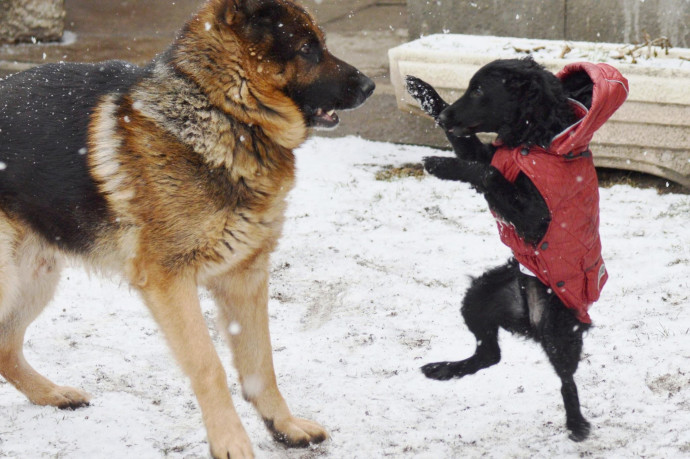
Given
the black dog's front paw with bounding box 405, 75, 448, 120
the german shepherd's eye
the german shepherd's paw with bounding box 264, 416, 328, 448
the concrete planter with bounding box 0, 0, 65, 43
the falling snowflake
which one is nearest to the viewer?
the german shepherd's eye

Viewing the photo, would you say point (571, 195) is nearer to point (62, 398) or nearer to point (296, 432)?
point (296, 432)

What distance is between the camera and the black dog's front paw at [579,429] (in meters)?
3.05

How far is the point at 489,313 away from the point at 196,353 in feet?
4.00

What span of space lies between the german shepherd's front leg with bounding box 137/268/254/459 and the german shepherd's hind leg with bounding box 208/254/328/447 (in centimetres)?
28

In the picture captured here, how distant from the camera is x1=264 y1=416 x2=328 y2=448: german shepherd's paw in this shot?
3.19 meters

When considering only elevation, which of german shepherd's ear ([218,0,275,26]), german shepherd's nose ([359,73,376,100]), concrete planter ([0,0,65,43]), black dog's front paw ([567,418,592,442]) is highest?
german shepherd's ear ([218,0,275,26])

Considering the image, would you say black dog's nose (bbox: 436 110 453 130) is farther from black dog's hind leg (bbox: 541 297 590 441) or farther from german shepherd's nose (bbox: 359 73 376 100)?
black dog's hind leg (bbox: 541 297 590 441)

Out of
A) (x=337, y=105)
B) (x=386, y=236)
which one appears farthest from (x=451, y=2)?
(x=337, y=105)

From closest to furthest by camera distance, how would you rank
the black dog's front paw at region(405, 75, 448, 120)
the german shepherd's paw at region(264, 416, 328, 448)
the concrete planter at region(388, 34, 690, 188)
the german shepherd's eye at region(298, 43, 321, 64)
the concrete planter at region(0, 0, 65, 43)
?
1. the german shepherd's eye at region(298, 43, 321, 64)
2. the german shepherd's paw at region(264, 416, 328, 448)
3. the black dog's front paw at region(405, 75, 448, 120)
4. the concrete planter at region(388, 34, 690, 188)
5. the concrete planter at region(0, 0, 65, 43)

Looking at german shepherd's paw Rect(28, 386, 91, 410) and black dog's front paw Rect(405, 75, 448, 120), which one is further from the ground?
black dog's front paw Rect(405, 75, 448, 120)

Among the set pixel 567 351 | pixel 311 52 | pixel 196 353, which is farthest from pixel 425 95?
pixel 196 353

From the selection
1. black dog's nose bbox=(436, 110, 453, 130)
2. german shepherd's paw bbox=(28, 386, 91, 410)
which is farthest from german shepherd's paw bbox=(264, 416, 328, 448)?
black dog's nose bbox=(436, 110, 453, 130)

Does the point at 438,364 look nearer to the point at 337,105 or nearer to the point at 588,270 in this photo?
the point at 588,270

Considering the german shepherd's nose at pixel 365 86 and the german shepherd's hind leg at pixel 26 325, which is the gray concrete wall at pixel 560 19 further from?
the german shepherd's hind leg at pixel 26 325
